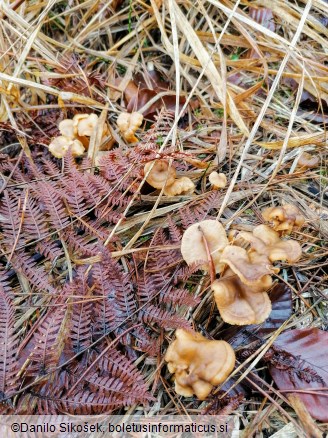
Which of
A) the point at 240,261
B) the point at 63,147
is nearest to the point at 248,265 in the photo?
the point at 240,261

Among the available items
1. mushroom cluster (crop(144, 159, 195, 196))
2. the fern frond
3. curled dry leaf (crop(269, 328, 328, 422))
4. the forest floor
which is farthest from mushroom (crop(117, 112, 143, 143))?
curled dry leaf (crop(269, 328, 328, 422))

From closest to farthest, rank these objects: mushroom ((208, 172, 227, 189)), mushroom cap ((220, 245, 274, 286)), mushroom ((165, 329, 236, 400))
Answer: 1. mushroom ((165, 329, 236, 400))
2. mushroom cap ((220, 245, 274, 286))
3. mushroom ((208, 172, 227, 189))

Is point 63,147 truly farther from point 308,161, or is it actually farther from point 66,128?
point 308,161

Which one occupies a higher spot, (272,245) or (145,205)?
(272,245)

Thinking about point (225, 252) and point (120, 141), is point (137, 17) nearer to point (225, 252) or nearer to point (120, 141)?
point (120, 141)

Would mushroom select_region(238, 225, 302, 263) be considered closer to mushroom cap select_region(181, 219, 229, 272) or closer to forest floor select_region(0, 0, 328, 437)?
mushroom cap select_region(181, 219, 229, 272)

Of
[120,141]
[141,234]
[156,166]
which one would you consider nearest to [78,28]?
[120,141]
